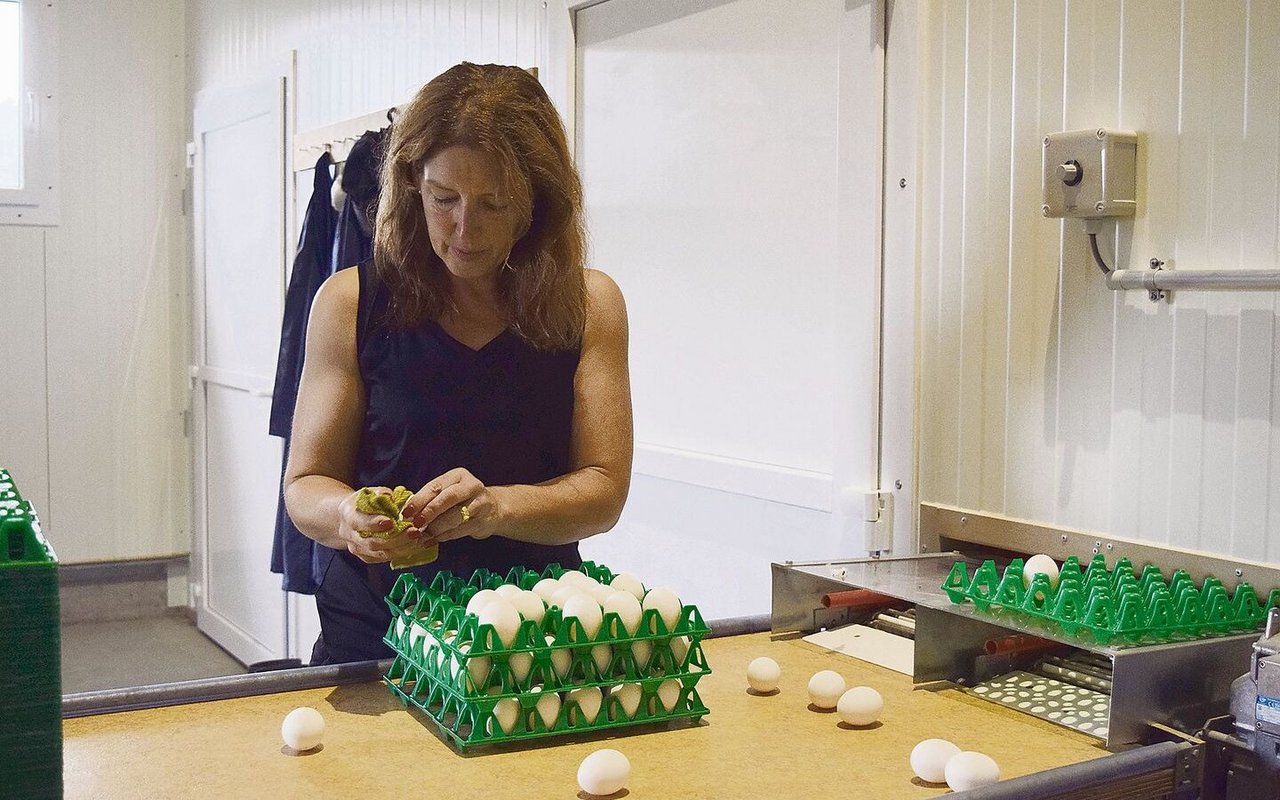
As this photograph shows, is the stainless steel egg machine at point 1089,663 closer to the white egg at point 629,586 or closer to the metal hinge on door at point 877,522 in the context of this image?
the metal hinge on door at point 877,522

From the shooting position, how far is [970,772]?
1.21m

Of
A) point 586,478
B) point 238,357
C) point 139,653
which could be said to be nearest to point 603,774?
point 586,478

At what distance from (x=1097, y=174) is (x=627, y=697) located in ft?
3.33

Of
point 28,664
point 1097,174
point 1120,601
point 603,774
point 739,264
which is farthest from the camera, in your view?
point 739,264

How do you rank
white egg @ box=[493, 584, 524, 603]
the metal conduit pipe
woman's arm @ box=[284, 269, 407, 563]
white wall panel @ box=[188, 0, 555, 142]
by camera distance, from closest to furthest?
1. white egg @ box=[493, 584, 524, 603]
2. the metal conduit pipe
3. woman's arm @ box=[284, 269, 407, 563]
4. white wall panel @ box=[188, 0, 555, 142]

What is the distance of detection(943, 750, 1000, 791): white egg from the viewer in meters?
1.21

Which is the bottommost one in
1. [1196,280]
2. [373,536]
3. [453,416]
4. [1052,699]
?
[1052,699]

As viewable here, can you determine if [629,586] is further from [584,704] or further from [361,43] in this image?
[361,43]

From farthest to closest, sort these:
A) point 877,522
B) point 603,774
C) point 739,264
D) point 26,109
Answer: point 26,109
point 739,264
point 877,522
point 603,774

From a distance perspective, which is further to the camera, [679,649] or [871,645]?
[871,645]

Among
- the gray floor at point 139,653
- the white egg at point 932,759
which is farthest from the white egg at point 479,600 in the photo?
the gray floor at point 139,653

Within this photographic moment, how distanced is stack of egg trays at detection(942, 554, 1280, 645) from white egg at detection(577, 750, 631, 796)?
59cm

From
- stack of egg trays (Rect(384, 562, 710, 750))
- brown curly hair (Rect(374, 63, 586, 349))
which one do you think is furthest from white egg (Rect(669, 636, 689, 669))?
brown curly hair (Rect(374, 63, 586, 349))

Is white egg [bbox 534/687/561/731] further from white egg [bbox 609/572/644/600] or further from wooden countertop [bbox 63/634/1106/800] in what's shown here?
white egg [bbox 609/572/644/600]
